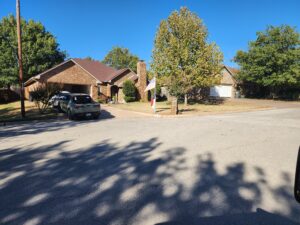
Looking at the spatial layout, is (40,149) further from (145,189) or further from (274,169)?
(274,169)

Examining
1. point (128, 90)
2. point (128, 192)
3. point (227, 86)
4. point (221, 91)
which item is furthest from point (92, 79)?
point (128, 192)

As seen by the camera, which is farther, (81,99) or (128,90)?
(128,90)

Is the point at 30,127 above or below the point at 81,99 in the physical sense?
below

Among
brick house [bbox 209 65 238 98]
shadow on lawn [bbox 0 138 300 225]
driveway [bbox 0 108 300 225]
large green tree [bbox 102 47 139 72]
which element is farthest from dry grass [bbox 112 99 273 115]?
large green tree [bbox 102 47 139 72]

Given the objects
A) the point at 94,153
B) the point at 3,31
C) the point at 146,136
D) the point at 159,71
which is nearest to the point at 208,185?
the point at 94,153

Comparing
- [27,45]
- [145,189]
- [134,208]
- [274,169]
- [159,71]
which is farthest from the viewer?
[27,45]

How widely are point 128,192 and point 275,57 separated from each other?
33719 mm

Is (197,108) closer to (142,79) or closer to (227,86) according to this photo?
(142,79)

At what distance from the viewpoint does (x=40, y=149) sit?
25.1 feet

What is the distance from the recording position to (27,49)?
33.5 metres

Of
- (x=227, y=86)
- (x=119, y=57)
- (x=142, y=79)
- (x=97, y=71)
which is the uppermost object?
(x=119, y=57)

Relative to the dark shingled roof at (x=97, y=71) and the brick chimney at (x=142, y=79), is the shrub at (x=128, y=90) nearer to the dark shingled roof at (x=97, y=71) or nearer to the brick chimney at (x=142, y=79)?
the brick chimney at (x=142, y=79)

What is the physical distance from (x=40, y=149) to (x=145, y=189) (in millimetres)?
4541

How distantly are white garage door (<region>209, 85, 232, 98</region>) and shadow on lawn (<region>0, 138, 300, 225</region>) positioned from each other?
3397 cm
